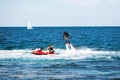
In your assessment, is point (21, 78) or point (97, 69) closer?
point (21, 78)

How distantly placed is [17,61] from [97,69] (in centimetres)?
1026

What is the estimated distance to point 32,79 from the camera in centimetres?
2833

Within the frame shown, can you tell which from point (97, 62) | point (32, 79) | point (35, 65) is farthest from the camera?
point (97, 62)

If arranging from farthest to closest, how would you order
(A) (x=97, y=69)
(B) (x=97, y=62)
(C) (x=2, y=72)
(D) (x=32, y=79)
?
(B) (x=97, y=62), (A) (x=97, y=69), (C) (x=2, y=72), (D) (x=32, y=79)

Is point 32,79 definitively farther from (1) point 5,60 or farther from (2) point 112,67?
(1) point 5,60

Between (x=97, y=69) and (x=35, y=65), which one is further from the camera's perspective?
(x=35, y=65)

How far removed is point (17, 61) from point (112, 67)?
11.0m

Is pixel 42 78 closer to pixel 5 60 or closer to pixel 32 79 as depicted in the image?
pixel 32 79

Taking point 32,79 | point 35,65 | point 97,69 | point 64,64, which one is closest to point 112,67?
point 97,69

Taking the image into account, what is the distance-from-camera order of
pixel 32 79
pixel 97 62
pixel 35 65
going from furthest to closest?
pixel 97 62 → pixel 35 65 → pixel 32 79

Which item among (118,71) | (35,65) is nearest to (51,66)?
(35,65)

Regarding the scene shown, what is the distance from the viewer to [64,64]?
37500 mm

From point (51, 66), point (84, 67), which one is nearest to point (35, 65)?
point (51, 66)

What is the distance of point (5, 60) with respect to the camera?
41.2 meters
